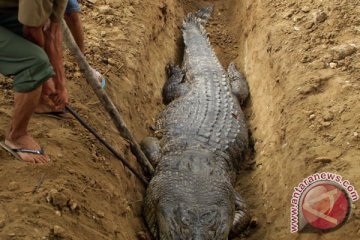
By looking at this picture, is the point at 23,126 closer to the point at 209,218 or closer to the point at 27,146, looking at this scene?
the point at 27,146

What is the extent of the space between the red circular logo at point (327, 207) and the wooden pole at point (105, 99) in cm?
170

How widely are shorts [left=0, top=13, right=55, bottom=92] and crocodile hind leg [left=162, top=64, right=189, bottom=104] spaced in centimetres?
339

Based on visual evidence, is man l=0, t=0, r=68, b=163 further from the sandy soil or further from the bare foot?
the sandy soil

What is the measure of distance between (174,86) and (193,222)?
2.96 metres

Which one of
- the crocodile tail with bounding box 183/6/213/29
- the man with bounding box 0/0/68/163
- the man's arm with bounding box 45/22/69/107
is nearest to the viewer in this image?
the man with bounding box 0/0/68/163

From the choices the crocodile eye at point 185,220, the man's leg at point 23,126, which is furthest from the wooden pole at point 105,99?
the crocodile eye at point 185,220

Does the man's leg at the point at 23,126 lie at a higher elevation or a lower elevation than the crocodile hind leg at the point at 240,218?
higher

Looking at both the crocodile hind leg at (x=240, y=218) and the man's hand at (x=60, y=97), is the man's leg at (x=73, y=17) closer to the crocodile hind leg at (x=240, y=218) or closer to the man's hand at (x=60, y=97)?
the man's hand at (x=60, y=97)

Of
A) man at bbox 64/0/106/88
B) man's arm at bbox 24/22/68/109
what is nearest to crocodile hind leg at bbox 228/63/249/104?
man at bbox 64/0/106/88

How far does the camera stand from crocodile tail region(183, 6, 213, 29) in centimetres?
822

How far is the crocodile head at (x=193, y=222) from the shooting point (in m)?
4.05

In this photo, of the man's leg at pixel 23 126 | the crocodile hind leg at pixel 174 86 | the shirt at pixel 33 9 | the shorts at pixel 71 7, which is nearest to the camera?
the shirt at pixel 33 9

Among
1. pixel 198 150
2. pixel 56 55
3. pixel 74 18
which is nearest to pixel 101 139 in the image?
pixel 56 55

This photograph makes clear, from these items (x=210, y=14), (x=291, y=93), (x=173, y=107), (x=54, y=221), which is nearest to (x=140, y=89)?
(x=173, y=107)
